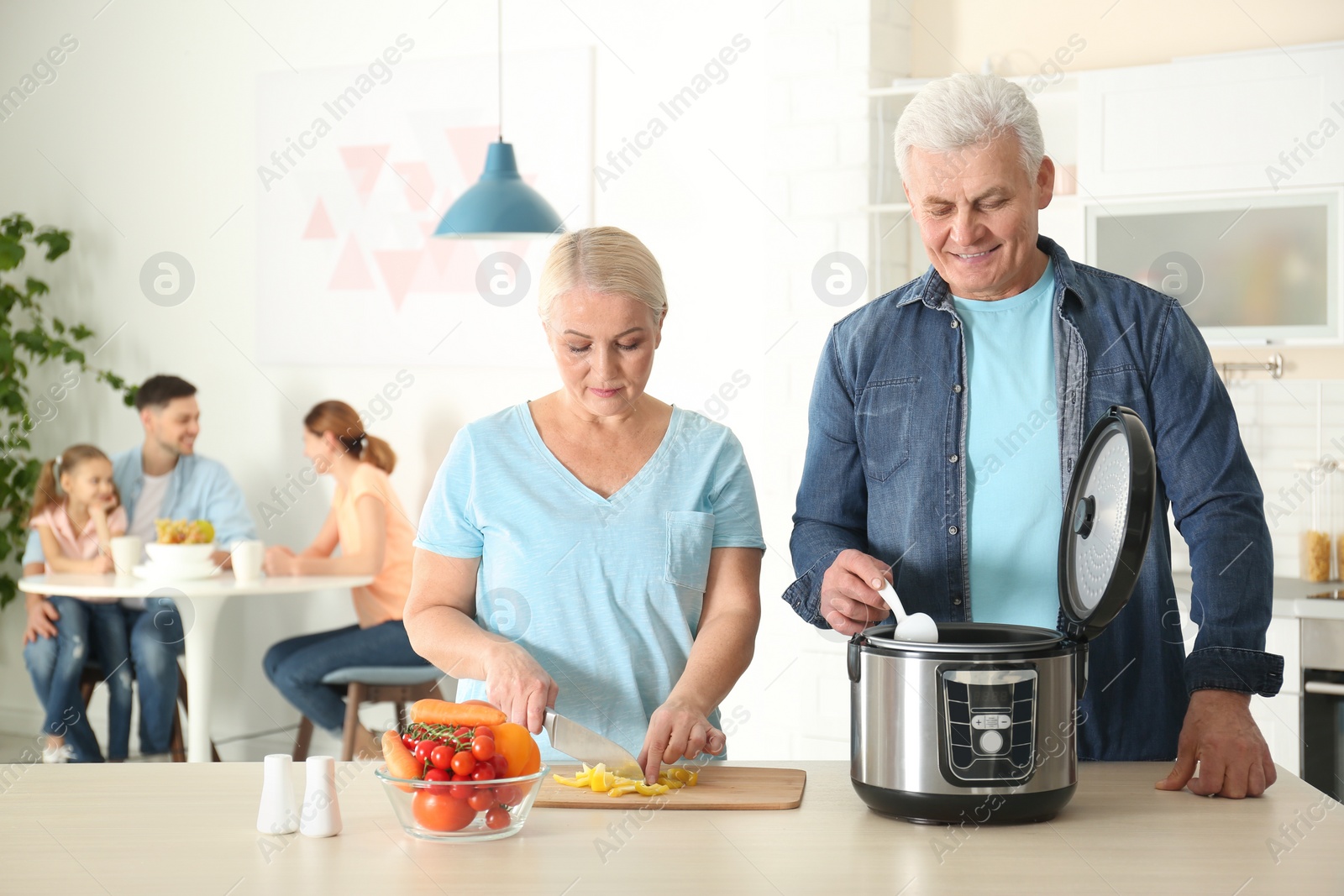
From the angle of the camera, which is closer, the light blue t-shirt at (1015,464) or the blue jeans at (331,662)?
the light blue t-shirt at (1015,464)

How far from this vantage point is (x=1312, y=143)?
315cm

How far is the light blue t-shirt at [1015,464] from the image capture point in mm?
1542

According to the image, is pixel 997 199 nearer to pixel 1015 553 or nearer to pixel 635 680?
pixel 1015 553

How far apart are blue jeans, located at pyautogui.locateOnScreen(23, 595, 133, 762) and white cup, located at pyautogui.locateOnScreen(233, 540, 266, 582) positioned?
69 cm

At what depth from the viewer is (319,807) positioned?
1273 mm

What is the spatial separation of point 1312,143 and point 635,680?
97.0 inches

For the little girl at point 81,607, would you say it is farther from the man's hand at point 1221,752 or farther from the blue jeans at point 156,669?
the man's hand at point 1221,752

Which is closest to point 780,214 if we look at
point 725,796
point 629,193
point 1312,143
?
point 629,193

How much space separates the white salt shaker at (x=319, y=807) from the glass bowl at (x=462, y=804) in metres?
0.06

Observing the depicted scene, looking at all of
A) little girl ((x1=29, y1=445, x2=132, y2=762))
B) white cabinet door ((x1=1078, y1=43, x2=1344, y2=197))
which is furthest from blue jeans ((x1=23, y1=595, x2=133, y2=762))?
white cabinet door ((x1=1078, y1=43, x2=1344, y2=197))

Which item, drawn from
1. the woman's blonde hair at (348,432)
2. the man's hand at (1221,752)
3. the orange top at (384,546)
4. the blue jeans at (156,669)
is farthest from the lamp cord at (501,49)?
the man's hand at (1221,752)

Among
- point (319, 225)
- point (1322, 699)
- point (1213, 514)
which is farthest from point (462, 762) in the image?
point (319, 225)

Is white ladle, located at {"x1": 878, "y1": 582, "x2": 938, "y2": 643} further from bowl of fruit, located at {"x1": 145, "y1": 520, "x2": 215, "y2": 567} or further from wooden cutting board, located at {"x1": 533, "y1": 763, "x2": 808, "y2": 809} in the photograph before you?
bowl of fruit, located at {"x1": 145, "y1": 520, "x2": 215, "y2": 567}

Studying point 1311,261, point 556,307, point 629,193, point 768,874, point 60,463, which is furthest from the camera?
point 60,463
